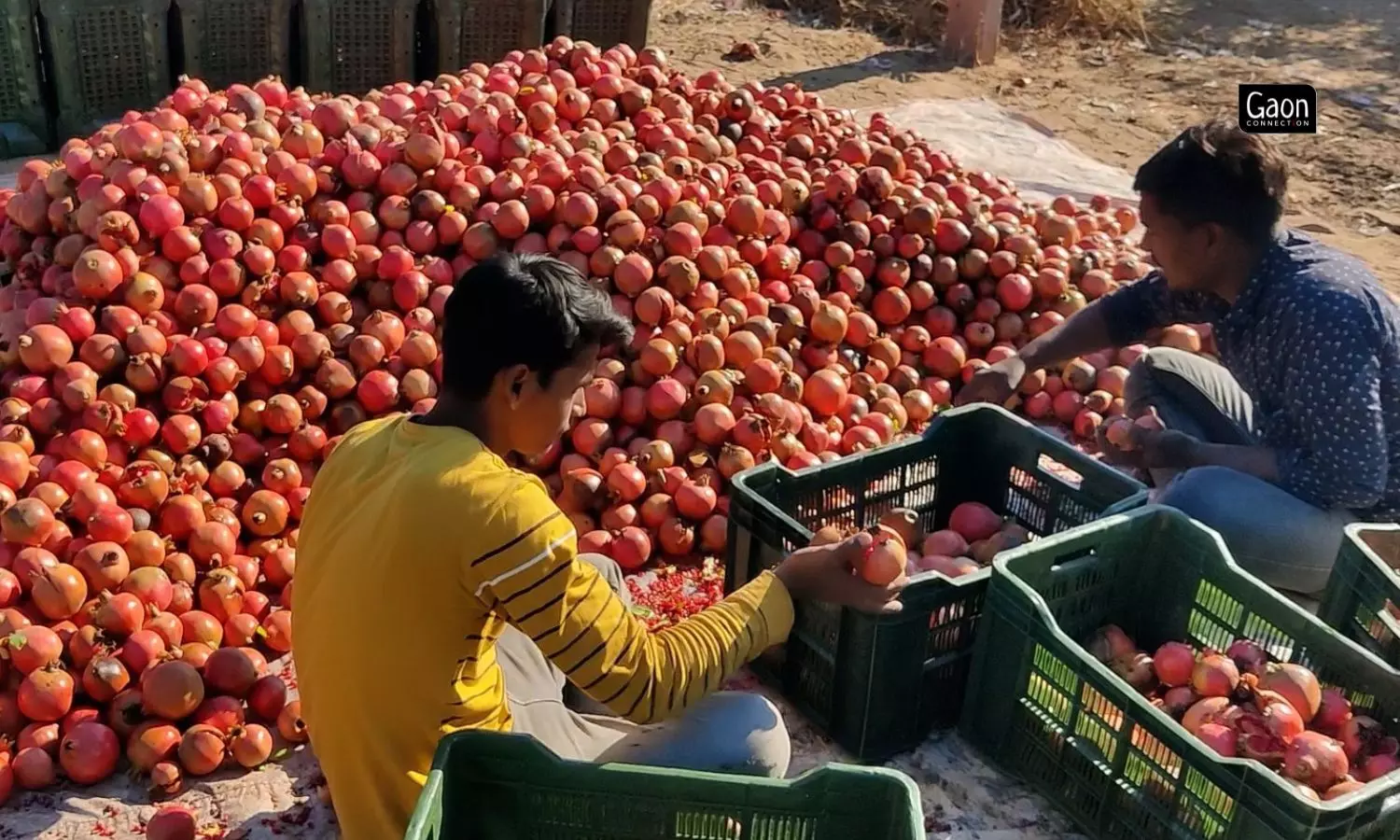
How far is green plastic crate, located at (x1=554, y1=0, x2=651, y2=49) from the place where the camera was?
7086 mm

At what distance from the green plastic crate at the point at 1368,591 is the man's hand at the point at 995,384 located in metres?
1.00

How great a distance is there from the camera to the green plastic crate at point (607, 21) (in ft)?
23.2

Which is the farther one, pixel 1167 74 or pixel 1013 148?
pixel 1167 74

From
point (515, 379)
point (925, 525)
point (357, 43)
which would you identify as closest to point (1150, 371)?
point (925, 525)

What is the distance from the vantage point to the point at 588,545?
3.39 metres

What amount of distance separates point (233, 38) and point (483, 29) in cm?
128

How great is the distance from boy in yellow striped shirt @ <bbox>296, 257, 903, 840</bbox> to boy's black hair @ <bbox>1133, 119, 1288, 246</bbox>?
1525 millimetres

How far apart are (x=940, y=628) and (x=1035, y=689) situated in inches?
9.2

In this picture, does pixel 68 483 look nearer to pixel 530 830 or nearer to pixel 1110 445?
pixel 530 830

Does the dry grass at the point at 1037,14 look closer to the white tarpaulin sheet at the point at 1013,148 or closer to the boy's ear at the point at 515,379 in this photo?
the white tarpaulin sheet at the point at 1013,148

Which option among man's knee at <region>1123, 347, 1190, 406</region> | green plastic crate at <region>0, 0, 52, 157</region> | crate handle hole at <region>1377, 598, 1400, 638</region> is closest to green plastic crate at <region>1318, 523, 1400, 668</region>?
crate handle hole at <region>1377, 598, 1400, 638</region>

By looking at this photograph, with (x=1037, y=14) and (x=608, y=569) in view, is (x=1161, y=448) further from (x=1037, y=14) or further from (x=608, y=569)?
(x=1037, y=14)

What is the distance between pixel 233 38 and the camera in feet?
20.8

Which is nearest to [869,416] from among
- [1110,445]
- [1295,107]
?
[1110,445]
